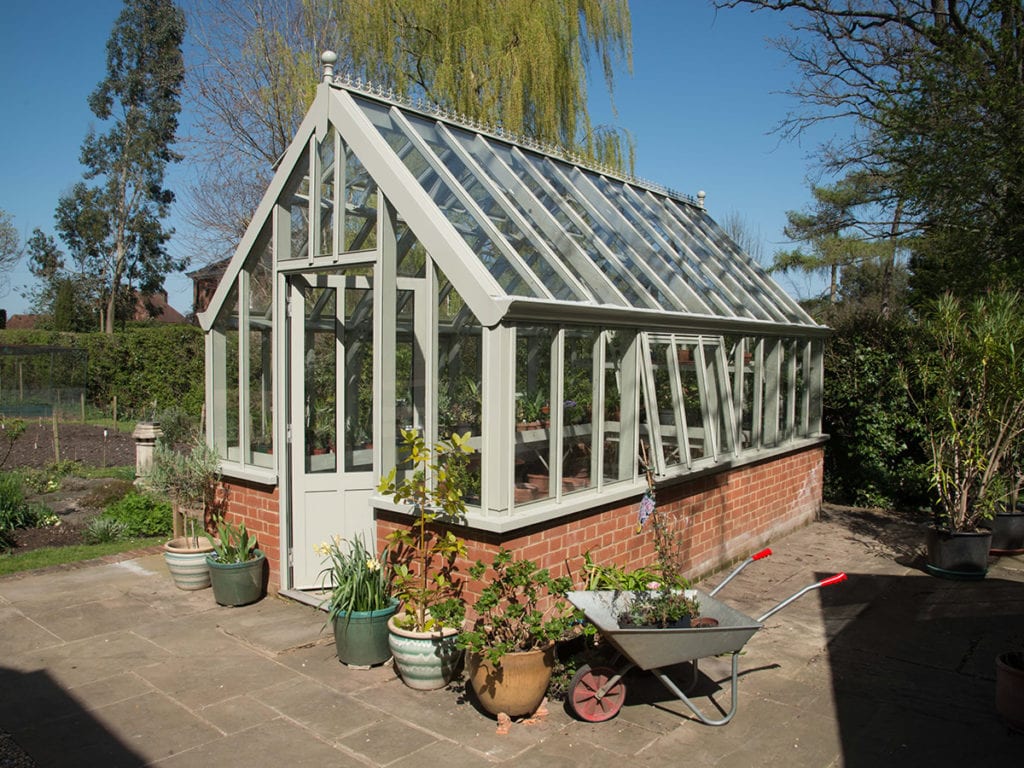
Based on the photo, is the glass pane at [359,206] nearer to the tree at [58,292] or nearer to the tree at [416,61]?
the tree at [416,61]

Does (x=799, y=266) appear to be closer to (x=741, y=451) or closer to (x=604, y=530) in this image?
(x=741, y=451)

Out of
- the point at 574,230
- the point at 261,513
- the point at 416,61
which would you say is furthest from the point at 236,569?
the point at 416,61

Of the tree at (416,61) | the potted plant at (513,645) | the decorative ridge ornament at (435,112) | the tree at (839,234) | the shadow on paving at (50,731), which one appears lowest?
the shadow on paving at (50,731)

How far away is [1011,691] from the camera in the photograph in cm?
445

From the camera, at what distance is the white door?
6.28 metres

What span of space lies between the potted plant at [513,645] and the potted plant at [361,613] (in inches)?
36.0

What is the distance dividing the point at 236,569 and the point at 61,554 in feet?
9.40

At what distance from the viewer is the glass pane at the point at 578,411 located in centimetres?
543

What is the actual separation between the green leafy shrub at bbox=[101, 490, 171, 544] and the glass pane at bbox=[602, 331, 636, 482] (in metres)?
5.52

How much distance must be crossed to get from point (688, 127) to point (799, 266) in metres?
11.3

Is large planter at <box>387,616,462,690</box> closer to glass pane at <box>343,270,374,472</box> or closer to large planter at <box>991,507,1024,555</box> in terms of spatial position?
glass pane at <box>343,270,374,472</box>

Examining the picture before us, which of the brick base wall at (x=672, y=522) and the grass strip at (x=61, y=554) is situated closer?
the brick base wall at (x=672, y=522)

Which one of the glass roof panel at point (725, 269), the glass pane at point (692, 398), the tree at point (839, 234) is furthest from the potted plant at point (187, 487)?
the tree at point (839, 234)

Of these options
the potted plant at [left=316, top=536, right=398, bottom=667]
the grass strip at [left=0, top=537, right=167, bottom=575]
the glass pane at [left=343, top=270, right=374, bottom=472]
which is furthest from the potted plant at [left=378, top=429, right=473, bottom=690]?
the grass strip at [left=0, top=537, right=167, bottom=575]
